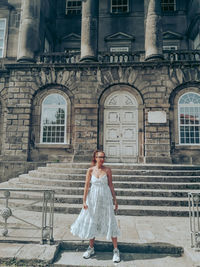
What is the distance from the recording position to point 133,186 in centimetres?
849

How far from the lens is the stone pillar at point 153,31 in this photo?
→ 1284 cm

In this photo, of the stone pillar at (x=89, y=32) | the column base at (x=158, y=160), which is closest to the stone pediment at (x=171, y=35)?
the stone pillar at (x=89, y=32)

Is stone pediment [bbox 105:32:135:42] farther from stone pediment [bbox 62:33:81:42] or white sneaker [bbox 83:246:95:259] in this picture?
white sneaker [bbox 83:246:95:259]

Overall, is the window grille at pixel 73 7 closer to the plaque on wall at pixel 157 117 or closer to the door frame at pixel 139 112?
the door frame at pixel 139 112

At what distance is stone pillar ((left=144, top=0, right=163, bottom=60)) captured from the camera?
12844mm

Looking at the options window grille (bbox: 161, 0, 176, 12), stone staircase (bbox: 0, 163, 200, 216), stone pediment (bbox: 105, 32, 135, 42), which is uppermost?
window grille (bbox: 161, 0, 176, 12)

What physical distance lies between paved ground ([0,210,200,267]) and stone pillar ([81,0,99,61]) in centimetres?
1014

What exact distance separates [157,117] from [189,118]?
202cm

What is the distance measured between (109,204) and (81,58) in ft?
36.1

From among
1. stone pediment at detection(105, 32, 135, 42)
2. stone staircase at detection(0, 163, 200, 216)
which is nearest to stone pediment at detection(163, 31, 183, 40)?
stone pediment at detection(105, 32, 135, 42)

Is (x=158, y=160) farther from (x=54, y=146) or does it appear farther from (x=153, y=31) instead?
(x=153, y=31)

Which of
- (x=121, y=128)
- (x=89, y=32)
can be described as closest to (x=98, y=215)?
(x=121, y=128)

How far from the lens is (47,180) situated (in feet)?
29.4

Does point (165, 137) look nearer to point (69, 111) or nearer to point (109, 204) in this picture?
point (69, 111)
